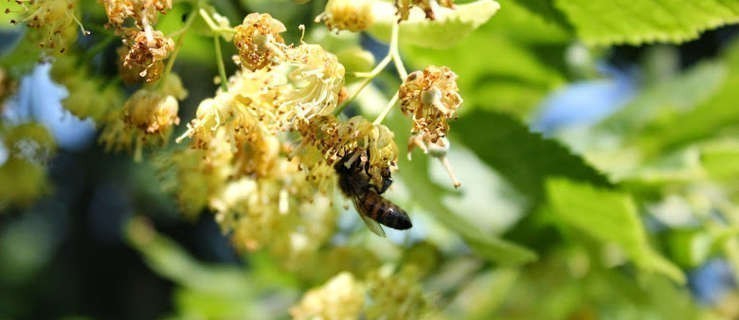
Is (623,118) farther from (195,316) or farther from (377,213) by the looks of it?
(195,316)

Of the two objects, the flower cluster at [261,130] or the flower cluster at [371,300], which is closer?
the flower cluster at [261,130]

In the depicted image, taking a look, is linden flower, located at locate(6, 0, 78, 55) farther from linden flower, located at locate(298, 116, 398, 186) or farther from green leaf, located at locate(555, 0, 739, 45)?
green leaf, located at locate(555, 0, 739, 45)

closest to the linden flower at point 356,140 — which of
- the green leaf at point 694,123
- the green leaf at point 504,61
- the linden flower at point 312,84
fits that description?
the linden flower at point 312,84

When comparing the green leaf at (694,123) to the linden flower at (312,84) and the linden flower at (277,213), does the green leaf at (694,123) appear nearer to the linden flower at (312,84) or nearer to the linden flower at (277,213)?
the linden flower at (277,213)

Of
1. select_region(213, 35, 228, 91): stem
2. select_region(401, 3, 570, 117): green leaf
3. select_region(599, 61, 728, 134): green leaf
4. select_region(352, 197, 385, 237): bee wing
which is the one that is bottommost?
select_region(599, 61, 728, 134): green leaf

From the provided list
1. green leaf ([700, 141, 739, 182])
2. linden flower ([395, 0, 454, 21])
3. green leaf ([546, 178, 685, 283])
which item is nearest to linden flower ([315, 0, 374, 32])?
linden flower ([395, 0, 454, 21])

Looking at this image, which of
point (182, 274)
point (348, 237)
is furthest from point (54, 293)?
point (348, 237)
